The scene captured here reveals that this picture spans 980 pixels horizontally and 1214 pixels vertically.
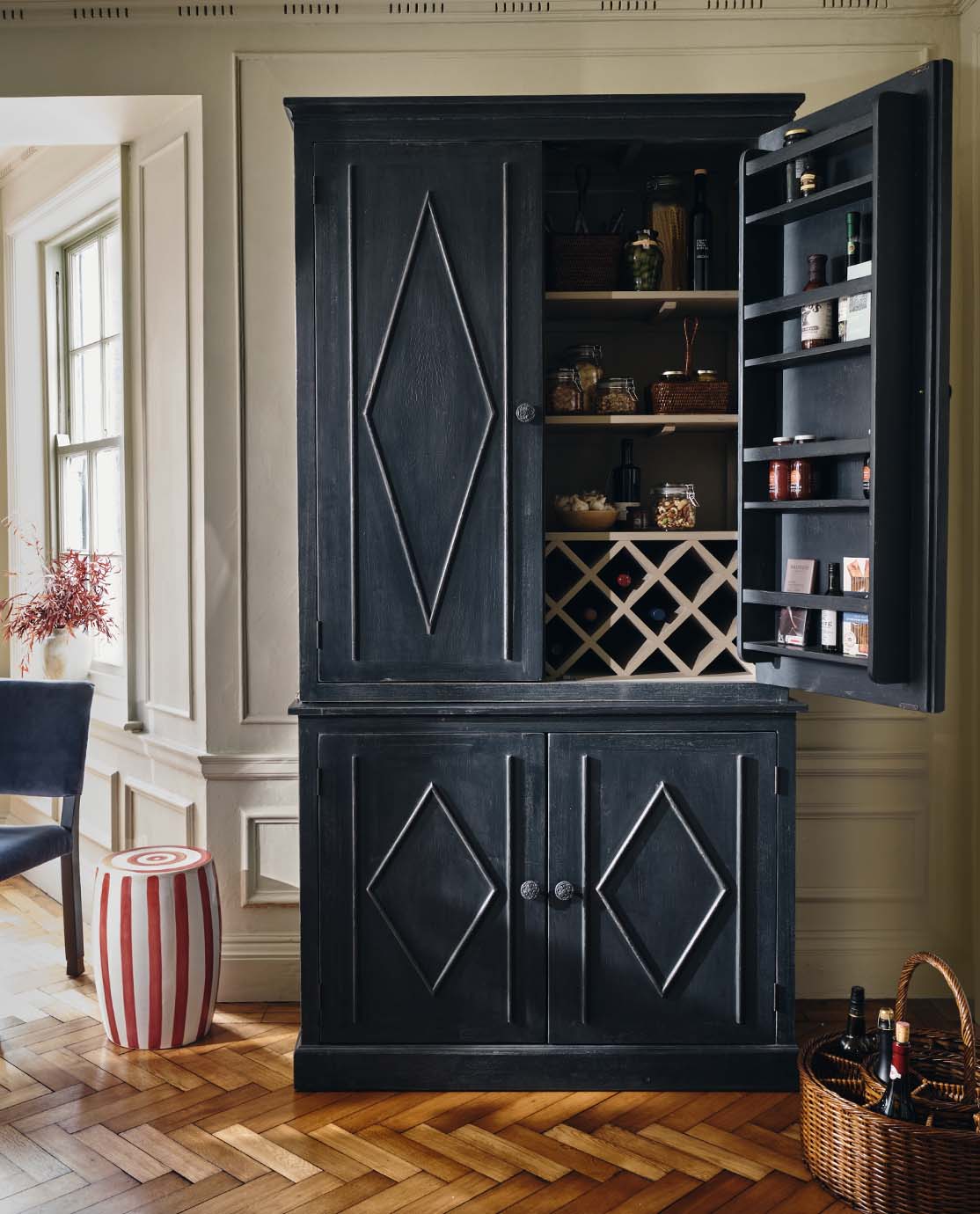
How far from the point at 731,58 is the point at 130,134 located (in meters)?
1.91

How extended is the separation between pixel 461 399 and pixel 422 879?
120 cm

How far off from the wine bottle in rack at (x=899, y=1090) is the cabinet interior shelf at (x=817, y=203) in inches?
67.3

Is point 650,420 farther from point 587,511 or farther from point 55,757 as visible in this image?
point 55,757

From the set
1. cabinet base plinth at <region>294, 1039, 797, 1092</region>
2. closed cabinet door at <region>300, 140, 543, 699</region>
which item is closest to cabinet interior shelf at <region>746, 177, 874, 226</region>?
closed cabinet door at <region>300, 140, 543, 699</region>

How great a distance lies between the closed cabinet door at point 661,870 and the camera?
2594 millimetres

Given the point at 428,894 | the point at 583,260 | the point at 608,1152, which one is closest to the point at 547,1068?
the point at 608,1152

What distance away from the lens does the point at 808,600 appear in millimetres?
2283

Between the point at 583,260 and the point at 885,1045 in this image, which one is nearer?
the point at 885,1045

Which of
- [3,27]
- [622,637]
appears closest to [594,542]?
[622,637]

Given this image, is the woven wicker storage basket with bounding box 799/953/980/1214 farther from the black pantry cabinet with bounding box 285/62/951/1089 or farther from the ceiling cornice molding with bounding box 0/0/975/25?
the ceiling cornice molding with bounding box 0/0/975/25

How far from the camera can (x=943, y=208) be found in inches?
80.4

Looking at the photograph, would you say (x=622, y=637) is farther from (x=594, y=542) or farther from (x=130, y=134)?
(x=130, y=134)

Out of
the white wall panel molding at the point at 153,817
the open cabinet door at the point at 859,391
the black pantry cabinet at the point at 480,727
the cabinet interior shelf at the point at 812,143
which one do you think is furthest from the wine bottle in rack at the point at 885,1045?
the white wall panel molding at the point at 153,817

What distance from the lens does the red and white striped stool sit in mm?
2799
